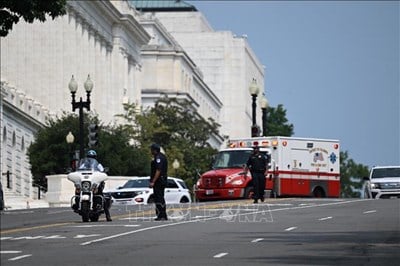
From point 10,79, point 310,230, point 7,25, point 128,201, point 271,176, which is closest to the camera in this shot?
point 310,230

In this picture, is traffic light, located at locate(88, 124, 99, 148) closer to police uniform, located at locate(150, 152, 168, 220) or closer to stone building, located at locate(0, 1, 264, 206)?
police uniform, located at locate(150, 152, 168, 220)

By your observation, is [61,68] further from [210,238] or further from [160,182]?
[210,238]

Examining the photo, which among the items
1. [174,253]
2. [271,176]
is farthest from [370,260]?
[271,176]

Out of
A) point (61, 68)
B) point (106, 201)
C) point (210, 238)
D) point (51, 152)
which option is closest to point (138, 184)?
point (106, 201)

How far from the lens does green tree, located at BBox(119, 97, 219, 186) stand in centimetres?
11406

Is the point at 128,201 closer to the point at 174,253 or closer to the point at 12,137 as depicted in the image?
the point at 174,253

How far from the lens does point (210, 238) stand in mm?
29938

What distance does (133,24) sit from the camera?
138 m

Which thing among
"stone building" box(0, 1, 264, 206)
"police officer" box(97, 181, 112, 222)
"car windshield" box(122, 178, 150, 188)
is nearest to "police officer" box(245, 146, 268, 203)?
"car windshield" box(122, 178, 150, 188)

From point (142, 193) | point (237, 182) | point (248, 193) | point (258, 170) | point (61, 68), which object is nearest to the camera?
point (258, 170)

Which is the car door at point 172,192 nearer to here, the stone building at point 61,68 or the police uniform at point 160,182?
the police uniform at point 160,182

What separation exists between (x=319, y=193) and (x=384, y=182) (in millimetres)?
4344

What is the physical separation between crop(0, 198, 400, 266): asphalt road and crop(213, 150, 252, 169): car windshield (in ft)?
54.1

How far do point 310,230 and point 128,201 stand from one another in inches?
938
